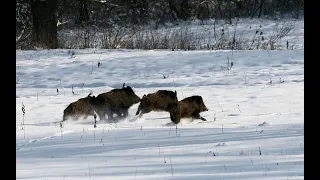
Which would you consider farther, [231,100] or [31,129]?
[231,100]

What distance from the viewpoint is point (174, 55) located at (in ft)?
59.0

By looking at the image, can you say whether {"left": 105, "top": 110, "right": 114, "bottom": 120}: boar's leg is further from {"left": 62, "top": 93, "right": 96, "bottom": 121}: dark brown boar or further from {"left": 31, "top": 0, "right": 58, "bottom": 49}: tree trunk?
{"left": 31, "top": 0, "right": 58, "bottom": 49}: tree trunk

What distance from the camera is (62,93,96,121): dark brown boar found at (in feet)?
31.6

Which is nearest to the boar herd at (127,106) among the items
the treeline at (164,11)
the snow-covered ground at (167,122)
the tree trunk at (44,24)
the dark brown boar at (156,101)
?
the dark brown boar at (156,101)

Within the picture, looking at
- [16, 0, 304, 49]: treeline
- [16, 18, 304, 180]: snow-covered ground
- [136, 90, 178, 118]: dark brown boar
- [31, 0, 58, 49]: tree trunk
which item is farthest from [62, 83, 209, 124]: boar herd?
[16, 0, 304, 49]: treeline

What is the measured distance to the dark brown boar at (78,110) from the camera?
380 inches

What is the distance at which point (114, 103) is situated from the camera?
395 inches

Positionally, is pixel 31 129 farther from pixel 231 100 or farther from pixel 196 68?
pixel 196 68

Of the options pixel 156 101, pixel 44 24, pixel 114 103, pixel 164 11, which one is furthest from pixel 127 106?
pixel 164 11

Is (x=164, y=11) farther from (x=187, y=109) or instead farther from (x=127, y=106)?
(x=187, y=109)

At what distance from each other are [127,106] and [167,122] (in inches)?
34.3
